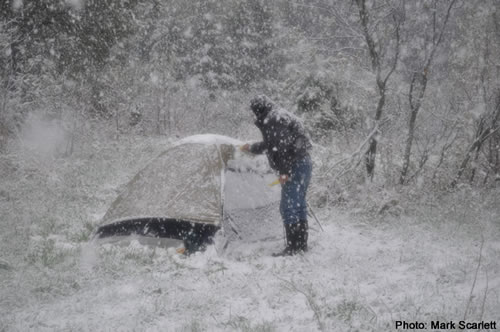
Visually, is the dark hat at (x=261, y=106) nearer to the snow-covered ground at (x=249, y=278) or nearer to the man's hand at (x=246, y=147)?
the man's hand at (x=246, y=147)

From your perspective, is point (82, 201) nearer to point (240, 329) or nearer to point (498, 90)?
point (240, 329)

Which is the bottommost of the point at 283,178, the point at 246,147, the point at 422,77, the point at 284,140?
the point at 283,178

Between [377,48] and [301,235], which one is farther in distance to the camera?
[377,48]

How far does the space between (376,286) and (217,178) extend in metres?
2.19

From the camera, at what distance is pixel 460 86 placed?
23.0 feet

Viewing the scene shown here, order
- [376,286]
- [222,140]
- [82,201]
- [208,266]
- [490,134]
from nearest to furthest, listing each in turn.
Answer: [376,286], [208,266], [222,140], [490,134], [82,201]

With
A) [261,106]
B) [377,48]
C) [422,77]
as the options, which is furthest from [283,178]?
[377,48]

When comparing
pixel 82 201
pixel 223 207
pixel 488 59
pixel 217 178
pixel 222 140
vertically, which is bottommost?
pixel 82 201

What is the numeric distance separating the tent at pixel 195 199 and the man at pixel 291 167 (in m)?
0.66

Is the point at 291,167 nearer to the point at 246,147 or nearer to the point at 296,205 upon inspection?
the point at 296,205

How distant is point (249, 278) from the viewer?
3.85 meters

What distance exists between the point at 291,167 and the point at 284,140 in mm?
338

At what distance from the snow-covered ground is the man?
0.30 meters

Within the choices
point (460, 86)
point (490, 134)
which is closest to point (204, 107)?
point (460, 86)
